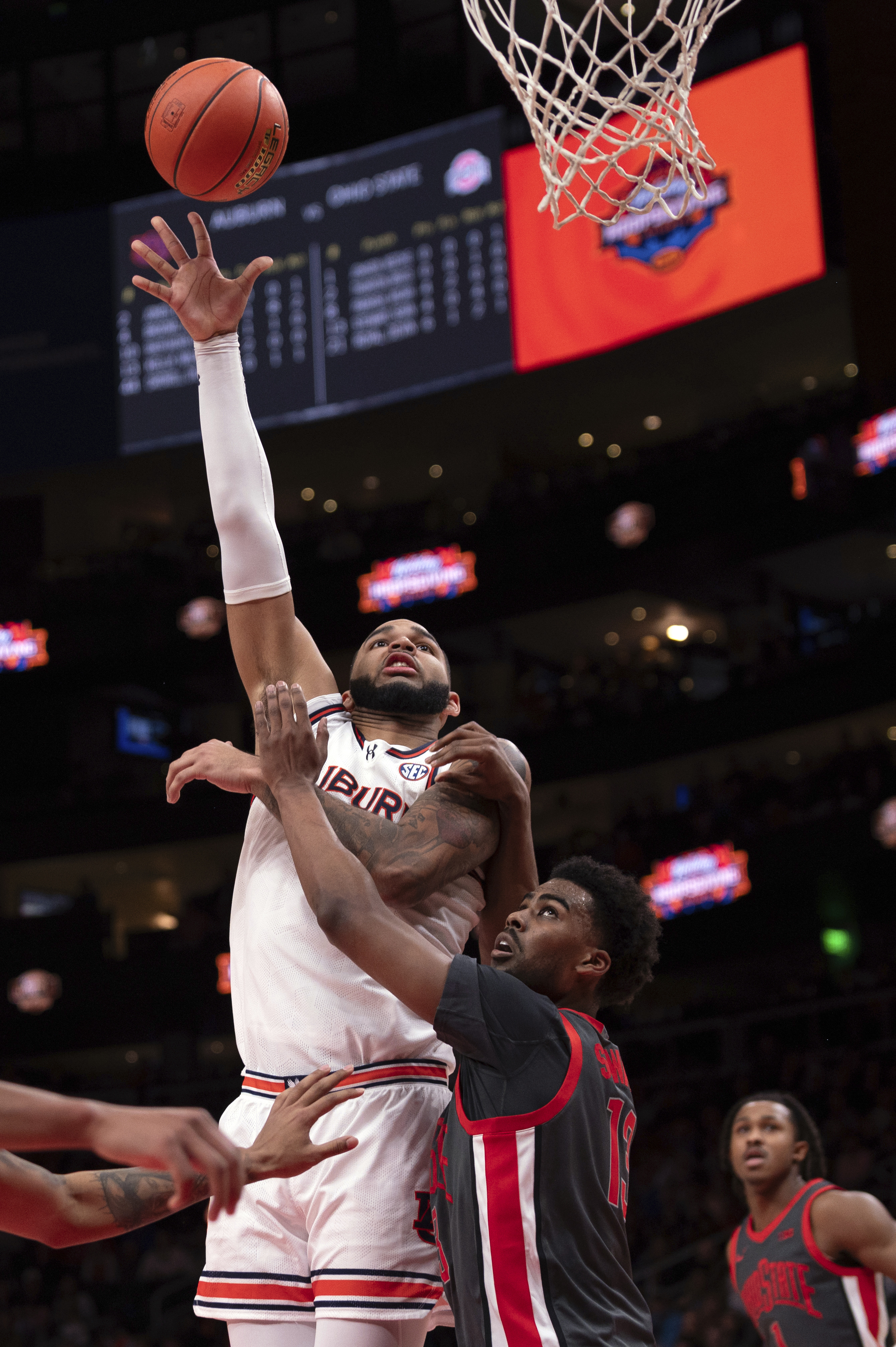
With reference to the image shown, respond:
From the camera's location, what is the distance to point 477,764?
3479mm

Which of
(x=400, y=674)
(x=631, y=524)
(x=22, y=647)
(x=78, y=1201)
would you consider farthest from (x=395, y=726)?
(x=22, y=647)

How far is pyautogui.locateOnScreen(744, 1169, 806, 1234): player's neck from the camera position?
17.7ft

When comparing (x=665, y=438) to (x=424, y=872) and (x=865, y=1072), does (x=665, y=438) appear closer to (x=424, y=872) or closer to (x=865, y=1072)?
(x=865, y=1072)

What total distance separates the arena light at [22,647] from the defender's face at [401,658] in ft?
61.7

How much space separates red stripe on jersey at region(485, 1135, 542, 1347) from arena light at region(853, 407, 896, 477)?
15.3 m

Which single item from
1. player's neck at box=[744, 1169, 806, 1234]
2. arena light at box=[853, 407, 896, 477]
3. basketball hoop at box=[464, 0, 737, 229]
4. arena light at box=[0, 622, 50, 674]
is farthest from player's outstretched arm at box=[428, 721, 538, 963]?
arena light at box=[0, 622, 50, 674]

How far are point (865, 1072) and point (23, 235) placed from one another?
47.1 ft

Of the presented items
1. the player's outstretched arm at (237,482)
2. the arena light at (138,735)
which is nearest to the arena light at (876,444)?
the arena light at (138,735)

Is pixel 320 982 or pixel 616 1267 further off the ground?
pixel 320 982

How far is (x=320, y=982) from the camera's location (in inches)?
133

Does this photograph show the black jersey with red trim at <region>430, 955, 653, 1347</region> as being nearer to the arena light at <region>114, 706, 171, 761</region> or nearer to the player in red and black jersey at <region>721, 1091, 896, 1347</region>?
the player in red and black jersey at <region>721, 1091, 896, 1347</region>

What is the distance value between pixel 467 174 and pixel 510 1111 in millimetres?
15882

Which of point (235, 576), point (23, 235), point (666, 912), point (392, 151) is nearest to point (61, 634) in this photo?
point (23, 235)

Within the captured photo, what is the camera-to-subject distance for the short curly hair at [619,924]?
348 cm
